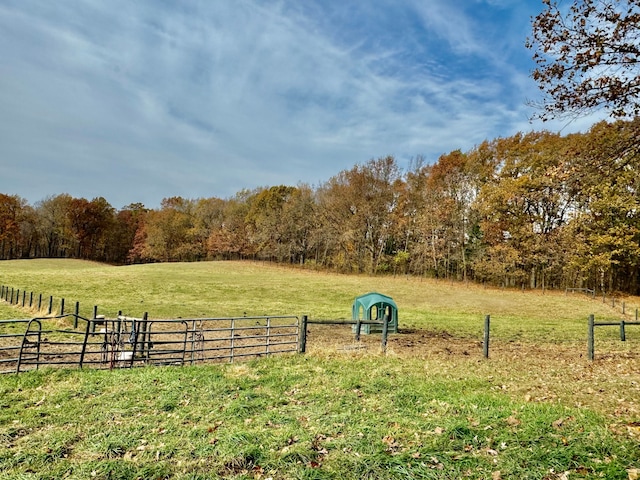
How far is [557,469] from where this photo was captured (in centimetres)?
521

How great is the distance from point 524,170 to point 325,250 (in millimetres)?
27953

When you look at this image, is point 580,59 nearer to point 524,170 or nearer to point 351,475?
point 351,475

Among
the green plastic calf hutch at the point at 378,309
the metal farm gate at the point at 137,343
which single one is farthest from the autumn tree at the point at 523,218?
the metal farm gate at the point at 137,343

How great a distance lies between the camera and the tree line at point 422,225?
126ft

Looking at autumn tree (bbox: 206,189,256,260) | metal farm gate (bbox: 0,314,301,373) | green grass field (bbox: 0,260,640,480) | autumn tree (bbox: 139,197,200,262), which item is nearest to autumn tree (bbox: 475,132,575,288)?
green grass field (bbox: 0,260,640,480)

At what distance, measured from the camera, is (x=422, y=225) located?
48.0 m

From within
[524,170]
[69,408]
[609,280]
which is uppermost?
[524,170]

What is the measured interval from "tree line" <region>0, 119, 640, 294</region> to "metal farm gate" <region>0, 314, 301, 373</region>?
19465 mm

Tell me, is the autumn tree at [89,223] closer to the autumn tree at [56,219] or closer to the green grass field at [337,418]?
the autumn tree at [56,219]

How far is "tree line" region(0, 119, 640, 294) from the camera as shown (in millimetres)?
38469

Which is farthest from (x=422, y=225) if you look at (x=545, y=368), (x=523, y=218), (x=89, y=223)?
(x=89, y=223)

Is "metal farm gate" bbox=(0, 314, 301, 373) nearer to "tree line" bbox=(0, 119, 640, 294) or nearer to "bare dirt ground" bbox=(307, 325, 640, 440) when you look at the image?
"bare dirt ground" bbox=(307, 325, 640, 440)

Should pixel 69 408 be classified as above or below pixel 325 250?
below

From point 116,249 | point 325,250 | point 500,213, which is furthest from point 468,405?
point 116,249
